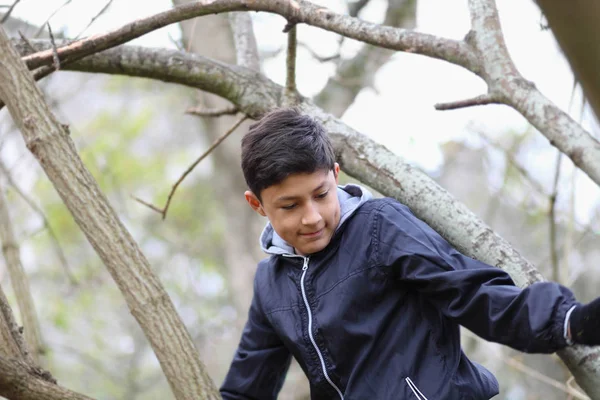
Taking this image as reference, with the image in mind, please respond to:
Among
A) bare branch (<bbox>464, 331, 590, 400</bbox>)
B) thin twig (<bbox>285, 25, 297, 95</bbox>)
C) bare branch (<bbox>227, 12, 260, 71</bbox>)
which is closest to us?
thin twig (<bbox>285, 25, 297, 95</bbox>)

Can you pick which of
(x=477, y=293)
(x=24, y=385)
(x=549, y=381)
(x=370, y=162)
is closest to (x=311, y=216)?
(x=370, y=162)

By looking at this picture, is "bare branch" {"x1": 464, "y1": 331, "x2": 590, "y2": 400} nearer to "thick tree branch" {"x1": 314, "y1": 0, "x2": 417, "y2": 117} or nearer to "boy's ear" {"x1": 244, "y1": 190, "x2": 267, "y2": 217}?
"boy's ear" {"x1": 244, "y1": 190, "x2": 267, "y2": 217}

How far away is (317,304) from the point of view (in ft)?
7.22

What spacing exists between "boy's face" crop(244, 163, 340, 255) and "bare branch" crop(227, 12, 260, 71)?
3.55 ft

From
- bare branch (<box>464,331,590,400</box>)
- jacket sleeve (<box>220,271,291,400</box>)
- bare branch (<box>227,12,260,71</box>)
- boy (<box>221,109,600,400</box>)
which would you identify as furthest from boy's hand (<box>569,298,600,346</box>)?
bare branch (<box>227,12,260,71</box>)

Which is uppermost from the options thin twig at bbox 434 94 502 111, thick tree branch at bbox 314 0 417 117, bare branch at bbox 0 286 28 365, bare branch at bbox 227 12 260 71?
thick tree branch at bbox 314 0 417 117

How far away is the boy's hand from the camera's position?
5.12 feet

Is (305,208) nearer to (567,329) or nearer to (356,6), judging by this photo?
(567,329)

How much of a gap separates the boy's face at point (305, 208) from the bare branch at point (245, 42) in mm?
1083

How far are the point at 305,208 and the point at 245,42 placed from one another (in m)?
1.33

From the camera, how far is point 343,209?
2201 millimetres

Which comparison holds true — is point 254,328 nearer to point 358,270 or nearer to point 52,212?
point 358,270

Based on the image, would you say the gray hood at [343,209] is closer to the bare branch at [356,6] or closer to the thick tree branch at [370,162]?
the thick tree branch at [370,162]

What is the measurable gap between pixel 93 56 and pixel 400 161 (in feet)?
4.13
